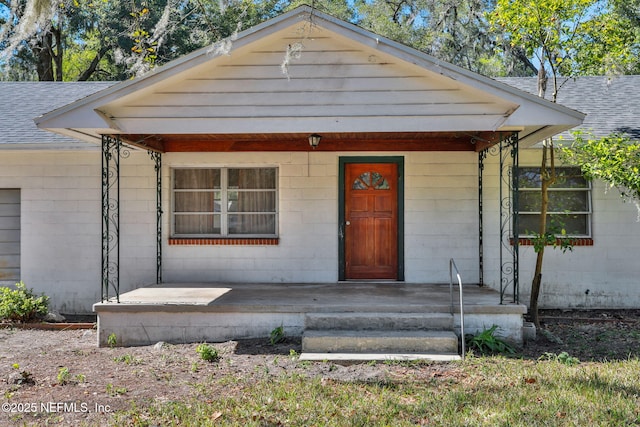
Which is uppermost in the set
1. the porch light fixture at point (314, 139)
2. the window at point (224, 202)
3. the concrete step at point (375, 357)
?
the porch light fixture at point (314, 139)

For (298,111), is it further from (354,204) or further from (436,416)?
(436,416)

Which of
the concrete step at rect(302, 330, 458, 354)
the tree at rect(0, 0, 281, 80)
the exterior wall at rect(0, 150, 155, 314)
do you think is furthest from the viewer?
the tree at rect(0, 0, 281, 80)

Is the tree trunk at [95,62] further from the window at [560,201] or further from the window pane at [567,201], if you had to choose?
the window pane at [567,201]

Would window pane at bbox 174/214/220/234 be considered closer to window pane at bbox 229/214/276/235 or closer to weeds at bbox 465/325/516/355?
window pane at bbox 229/214/276/235

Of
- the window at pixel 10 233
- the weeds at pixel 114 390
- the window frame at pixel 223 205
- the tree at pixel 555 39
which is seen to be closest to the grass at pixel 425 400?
the weeds at pixel 114 390

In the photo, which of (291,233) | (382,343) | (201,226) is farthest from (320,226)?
(382,343)

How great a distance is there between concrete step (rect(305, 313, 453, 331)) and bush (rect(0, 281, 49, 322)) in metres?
4.55

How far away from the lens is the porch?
679cm

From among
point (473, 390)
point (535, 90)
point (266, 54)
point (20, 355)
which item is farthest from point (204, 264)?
point (535, 90)

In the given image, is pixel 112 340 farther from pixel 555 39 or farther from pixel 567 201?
pixel 567 201

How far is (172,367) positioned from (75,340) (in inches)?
90.1

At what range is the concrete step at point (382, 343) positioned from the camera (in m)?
6.32

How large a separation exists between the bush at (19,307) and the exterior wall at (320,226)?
6.39 ft

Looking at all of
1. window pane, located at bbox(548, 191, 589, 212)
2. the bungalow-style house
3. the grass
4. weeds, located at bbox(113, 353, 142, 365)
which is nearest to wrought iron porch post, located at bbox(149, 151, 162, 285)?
the bungalow-style house
